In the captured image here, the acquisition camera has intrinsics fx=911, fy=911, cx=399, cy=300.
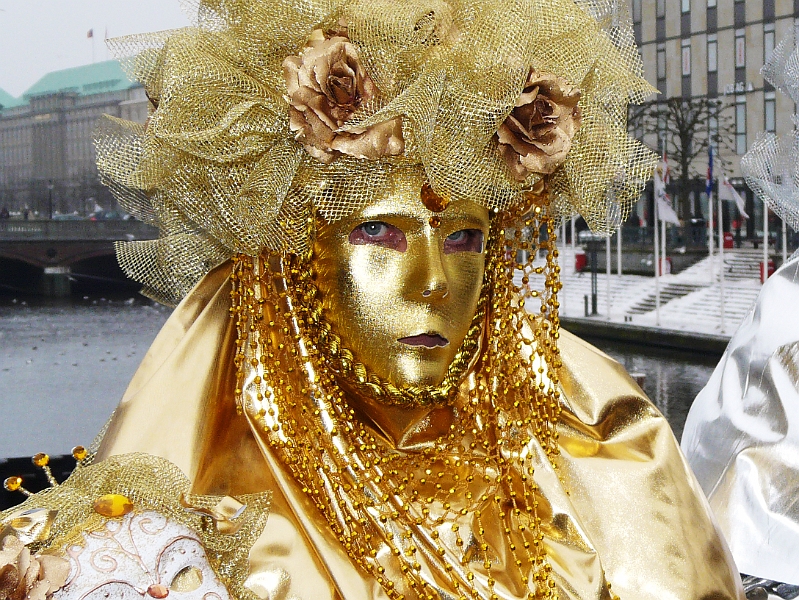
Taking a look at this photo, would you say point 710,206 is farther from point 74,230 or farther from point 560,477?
point 560,477

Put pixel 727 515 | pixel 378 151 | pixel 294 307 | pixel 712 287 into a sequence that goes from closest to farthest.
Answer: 1. pixel 378 151
2. pixel 294 307
3. pixel 727 515
4. pixel 712 287

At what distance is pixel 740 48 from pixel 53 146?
4390 millimetres

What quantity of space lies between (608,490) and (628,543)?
0.08 metres

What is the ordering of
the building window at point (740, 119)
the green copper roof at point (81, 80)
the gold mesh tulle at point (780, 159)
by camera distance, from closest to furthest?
the gold mesh tulle at point (780, 159)
the green copper roof at point (81, 80)
the building window at point (740, 119)

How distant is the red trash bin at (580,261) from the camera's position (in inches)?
342

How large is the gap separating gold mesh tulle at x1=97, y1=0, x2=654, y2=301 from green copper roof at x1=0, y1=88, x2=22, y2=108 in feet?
5.68

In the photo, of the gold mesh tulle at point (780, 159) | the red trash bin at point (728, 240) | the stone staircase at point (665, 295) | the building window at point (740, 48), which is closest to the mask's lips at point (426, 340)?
the gold mesh tulle at point (780, 159)

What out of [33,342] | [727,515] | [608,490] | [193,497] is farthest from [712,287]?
[193,497]

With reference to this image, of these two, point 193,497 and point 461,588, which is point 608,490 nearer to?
point 461,588

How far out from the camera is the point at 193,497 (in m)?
0.91

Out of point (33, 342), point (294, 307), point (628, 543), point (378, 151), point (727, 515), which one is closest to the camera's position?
point (378, 151)

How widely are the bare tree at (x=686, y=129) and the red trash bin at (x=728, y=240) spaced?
57 centimetres

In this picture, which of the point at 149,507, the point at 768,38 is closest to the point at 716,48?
the point at 768,38

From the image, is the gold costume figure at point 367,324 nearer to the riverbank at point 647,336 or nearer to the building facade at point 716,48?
the building facade at point 716,48
